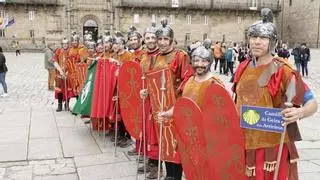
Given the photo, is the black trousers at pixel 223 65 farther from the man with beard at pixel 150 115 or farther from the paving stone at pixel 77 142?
the man with beard at pixel 150 115

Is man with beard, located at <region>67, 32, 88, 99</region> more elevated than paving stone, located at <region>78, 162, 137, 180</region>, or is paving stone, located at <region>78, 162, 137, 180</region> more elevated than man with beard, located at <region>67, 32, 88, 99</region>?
man with beard, located at <region>67, 32, 88, 99</region>

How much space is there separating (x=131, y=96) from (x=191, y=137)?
2.14 m

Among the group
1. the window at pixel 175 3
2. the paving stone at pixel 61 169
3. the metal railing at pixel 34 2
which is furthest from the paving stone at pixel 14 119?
the window at pixel 175 3

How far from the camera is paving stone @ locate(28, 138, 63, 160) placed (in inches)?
241

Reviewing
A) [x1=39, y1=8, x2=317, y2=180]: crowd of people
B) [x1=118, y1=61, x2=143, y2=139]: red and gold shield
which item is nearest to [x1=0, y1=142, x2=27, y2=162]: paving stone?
[x1=39, y1=8, x2=317, y2=180]: crowd of people

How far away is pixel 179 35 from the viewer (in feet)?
159

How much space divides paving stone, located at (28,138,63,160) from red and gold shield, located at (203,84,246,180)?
140 inches

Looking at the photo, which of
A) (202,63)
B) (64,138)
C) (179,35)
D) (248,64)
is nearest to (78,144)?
(64,138)

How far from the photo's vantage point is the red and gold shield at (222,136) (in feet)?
9.50

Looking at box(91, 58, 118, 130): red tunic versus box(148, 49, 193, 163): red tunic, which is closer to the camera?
box(148, 49, 193, 163): red tunic

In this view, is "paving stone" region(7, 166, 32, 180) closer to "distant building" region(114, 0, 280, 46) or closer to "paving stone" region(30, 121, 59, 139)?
"paving stone" region(30, 121, 59, 139)

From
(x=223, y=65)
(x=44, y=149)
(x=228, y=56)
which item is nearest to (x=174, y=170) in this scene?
(x=44, y=149)

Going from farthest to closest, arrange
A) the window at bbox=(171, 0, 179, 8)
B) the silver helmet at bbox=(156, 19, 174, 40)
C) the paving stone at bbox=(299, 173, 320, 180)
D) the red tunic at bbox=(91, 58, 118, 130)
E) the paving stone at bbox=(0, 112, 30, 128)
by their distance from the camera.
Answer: the window at bbox=(171, 0, 179, 8)
the paving stone at bbox=(0, 112, 30, 128)
the red tunic at bbox=(91, 58, 118, 130)
the paving stone at bbox=(299, 173, 320, 180)
the silver helmet at bbox=(156, 19, 174, 40)

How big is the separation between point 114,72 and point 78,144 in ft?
4.11
